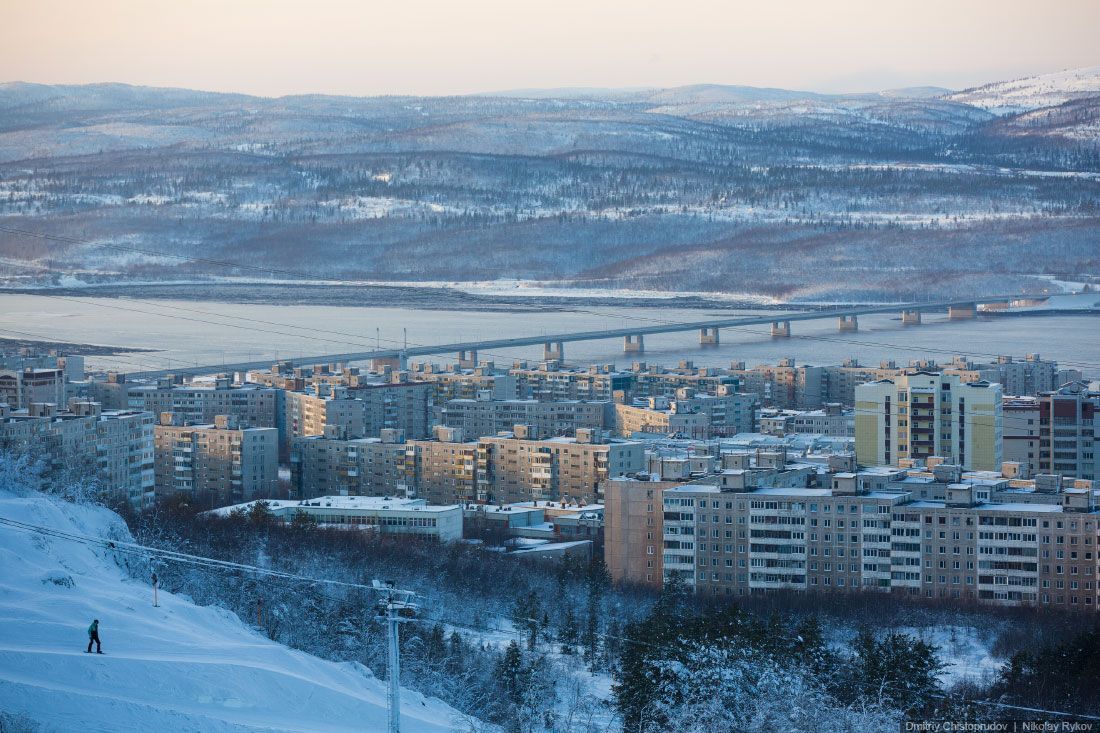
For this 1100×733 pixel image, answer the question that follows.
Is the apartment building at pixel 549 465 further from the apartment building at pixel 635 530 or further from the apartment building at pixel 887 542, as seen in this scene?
the apartment building at pixel 887 542

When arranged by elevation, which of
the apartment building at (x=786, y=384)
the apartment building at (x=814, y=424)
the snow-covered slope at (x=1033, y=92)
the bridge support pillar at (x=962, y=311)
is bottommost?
the bridge support pillar at (x=962, y=311)

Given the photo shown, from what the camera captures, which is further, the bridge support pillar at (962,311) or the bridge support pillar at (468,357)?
the bridge support pillar at (962,311)

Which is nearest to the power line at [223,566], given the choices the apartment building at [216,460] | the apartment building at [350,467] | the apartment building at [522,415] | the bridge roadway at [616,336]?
the apartment building at [350,467]

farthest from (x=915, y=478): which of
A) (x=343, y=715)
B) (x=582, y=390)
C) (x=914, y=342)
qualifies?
(x=914, y=342)

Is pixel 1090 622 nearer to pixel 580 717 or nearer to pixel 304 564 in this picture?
pixel 580 717

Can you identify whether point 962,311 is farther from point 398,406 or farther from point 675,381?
point 398,406

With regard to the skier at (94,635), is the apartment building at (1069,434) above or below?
below

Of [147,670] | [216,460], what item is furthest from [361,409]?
[147,670]
